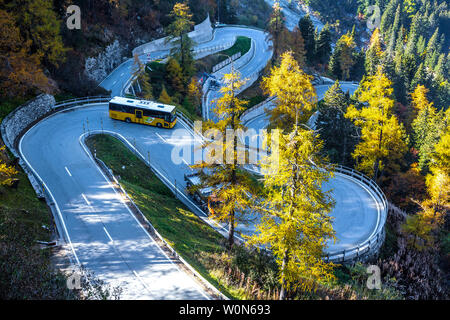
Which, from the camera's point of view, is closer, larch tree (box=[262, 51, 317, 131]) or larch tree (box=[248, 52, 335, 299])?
larch tree (box=[248, 52, 335, 299])

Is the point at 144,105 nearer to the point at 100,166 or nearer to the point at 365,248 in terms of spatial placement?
the point at 100,166

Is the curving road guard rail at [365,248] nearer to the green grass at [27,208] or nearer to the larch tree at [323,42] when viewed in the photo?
the green grass at [27,208]

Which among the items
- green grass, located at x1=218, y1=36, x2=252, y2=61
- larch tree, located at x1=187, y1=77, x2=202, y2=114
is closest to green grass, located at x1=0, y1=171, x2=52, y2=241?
larch tree, located at x1=187, y1=77, x2=202, y2=114

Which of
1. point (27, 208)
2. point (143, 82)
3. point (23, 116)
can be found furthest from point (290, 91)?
point (143, 82)

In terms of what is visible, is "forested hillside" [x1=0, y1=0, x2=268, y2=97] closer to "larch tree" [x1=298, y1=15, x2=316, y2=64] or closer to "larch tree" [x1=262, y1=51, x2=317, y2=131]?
"larch tree" [x1=262, y1=51, x2=317, y2=131]

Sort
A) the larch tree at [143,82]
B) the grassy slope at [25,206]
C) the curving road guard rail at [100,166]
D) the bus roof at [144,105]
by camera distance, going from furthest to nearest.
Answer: the larch tree at [143,82] → the bus roof at [144,105] → the grassy slope at [25,206] → the curving road guard rail at [100,166]

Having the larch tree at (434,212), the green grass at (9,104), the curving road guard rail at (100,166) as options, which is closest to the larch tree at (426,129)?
the larch tree at (434,212)
